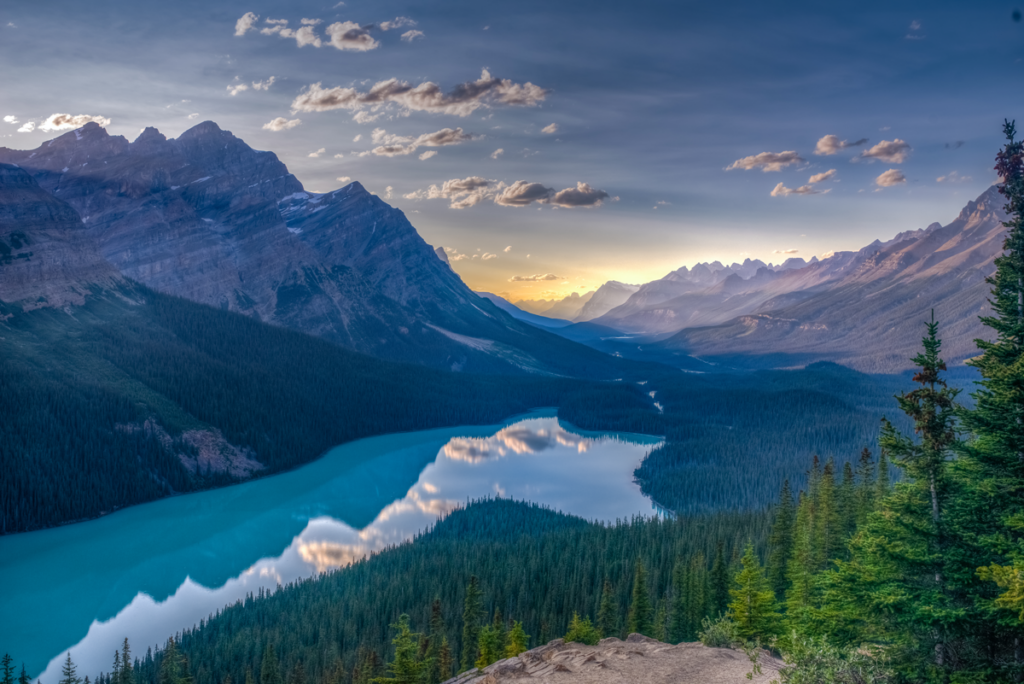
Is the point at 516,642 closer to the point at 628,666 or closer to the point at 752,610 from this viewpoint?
the point at 752,610

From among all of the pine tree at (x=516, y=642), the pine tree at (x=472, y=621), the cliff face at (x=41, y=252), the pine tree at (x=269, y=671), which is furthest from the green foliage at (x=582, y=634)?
the cliff face at (x=41, y=252)

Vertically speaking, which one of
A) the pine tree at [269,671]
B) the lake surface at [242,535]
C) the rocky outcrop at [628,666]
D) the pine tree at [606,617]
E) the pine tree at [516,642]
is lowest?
the lake surface at [242,535]

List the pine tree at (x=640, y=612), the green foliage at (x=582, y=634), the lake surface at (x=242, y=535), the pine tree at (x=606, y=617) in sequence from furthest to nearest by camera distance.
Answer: the lake surface at (x=242, y=535) < the pine tree at (x=606, y=617) < the pine tree at (x=640, y=612) < the green foliage at (x=582, y=634)

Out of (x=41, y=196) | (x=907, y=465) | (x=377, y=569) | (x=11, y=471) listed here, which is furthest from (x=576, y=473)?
(x=41, y=196)

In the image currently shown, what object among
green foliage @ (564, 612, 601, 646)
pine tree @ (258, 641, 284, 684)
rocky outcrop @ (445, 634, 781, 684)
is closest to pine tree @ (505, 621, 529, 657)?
green foliage @ (564, 612, 601, 646)

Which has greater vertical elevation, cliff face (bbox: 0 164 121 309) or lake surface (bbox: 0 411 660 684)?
cliff face (bbox: 0 164 121 309)

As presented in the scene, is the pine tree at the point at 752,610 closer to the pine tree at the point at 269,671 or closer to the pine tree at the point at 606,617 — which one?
the pine tree at the point at 606,617

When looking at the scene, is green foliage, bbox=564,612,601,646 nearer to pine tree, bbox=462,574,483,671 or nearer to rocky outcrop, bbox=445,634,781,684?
pine tree, bbox=462,574,483,671
